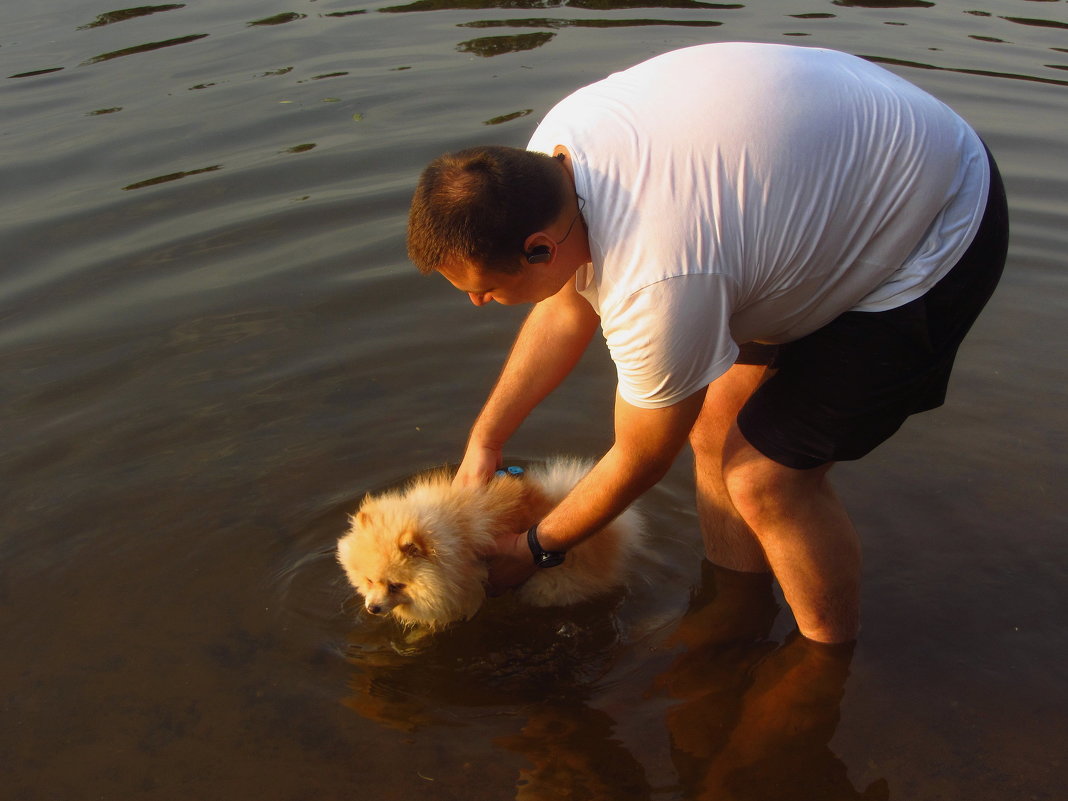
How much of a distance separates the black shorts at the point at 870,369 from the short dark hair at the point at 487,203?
101 centimetres

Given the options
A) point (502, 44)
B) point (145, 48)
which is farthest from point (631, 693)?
point (145, 48)

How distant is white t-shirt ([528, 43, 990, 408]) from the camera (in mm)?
2809

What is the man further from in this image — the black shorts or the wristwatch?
the wristwatch

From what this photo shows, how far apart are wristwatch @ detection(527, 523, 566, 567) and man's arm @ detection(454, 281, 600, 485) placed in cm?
53

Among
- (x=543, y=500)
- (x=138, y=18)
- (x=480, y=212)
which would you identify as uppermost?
(x=480, y=212)

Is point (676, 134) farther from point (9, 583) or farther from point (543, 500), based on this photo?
point (9, 583)

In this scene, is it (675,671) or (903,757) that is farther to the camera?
(675,671)

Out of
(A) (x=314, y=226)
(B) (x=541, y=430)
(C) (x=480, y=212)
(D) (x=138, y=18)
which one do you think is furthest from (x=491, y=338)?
(D) (x=138, y=18)

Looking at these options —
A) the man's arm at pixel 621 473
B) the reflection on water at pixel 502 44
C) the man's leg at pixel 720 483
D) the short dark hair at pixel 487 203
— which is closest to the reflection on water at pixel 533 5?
the reflection on water at pixel 502 44

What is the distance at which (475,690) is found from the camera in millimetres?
3896

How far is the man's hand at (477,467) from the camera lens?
422 cm

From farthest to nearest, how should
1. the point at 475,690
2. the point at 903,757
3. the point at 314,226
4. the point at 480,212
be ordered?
1. the point at 314,226
2. the point at 475,690
3. the point at 903,757
4. the point at 480,212

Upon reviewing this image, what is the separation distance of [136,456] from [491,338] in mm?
2080

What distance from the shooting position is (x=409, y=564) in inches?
155
